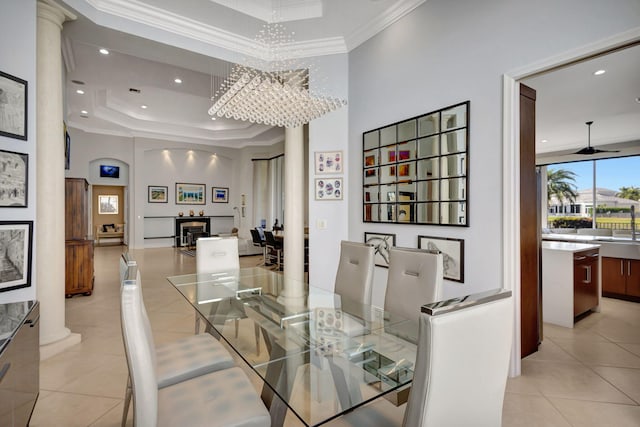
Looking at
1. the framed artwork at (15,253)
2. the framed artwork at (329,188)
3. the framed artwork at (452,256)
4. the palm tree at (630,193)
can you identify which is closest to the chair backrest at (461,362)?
the framed artwork at (452,256)

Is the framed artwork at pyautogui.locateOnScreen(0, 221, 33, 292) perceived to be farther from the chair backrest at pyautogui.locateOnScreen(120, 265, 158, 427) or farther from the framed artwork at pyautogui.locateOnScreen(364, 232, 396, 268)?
the framed artwork at pyautogui.locateOnScreen(364, 232, 396, 268)

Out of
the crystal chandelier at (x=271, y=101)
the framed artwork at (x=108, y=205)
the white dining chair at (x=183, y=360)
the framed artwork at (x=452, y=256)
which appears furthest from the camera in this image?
the framed artwork at (x=108, y=205)

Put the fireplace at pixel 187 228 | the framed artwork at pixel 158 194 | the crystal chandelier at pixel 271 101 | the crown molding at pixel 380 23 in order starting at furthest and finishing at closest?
the fireplace at pixel 187 228 → the framed artwork at pixel 158 194 → the crown molding at pixel 380 23 → the crystal chandelier at pixel 271 101

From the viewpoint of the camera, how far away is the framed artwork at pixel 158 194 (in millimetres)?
10409

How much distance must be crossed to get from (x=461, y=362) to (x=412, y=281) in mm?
1278

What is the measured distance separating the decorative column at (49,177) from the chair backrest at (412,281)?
3.04 meters

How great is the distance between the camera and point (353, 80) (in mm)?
4020

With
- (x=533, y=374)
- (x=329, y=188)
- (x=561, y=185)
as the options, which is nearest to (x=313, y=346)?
(x=533, y=374)

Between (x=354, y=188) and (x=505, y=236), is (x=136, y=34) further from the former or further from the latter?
(x=505, y=236)

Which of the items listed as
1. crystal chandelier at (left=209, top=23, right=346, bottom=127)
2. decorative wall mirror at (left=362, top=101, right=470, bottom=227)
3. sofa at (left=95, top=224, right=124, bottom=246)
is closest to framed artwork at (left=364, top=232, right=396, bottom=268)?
decorative wall mirror at (left=362, top=101, right=470, bottom=227)

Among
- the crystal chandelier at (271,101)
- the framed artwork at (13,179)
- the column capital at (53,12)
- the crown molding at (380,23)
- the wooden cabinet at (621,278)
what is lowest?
the wooden cabinet at (621,278)

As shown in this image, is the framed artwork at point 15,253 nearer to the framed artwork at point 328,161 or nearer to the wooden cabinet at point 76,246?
the wooden cabinet at point 76,246

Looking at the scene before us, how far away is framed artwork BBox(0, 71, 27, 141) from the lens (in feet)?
7.72

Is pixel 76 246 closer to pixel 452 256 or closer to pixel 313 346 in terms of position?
pixel 313 346
